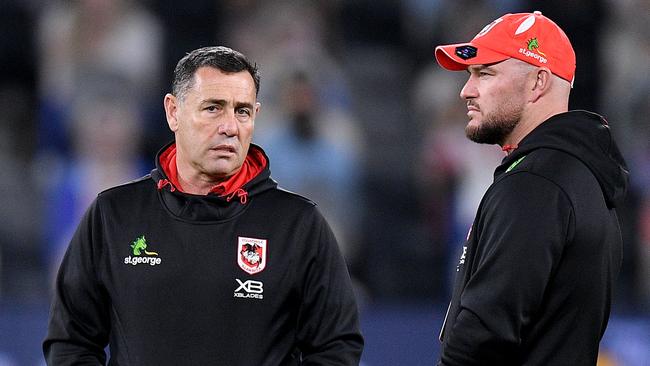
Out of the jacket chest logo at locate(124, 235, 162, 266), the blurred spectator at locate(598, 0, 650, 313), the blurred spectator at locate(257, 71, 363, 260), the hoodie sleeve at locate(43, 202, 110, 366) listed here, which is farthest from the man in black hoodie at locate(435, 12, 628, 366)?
the blurred spectator at locate(257, 71, 363, 260)

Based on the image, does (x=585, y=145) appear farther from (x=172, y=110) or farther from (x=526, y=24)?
(x=172, y=110)

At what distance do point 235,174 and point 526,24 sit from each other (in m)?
1.14

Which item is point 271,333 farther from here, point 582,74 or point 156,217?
point 582,74

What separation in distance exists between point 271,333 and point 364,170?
4.53m

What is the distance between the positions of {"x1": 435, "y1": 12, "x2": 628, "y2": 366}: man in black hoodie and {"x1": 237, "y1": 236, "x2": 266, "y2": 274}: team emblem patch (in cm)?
66

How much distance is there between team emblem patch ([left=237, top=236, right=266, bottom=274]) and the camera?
12.8ft

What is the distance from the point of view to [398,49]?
9305mm

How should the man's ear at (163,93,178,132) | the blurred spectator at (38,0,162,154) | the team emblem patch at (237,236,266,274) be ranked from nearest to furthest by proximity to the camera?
the team emblem patch at (237,236,266,274), the man's ear at (163,93,178,132), the blurred spectator at (38,0,162,154)

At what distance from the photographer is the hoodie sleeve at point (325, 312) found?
12.8 feet

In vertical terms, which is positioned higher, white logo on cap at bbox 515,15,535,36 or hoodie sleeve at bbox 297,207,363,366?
white logo on cap at bbox 515,15,535,36

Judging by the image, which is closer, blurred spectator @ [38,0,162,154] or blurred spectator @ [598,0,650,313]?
blurred spectator @ [598,0,650,313]

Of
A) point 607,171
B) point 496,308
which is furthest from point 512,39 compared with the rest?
point 496,308

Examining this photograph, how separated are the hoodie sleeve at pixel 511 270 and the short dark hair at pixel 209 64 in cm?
101

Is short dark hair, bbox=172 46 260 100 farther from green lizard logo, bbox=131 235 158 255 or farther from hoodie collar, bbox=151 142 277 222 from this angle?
green lizard logo, bbox=131 235 158 255
